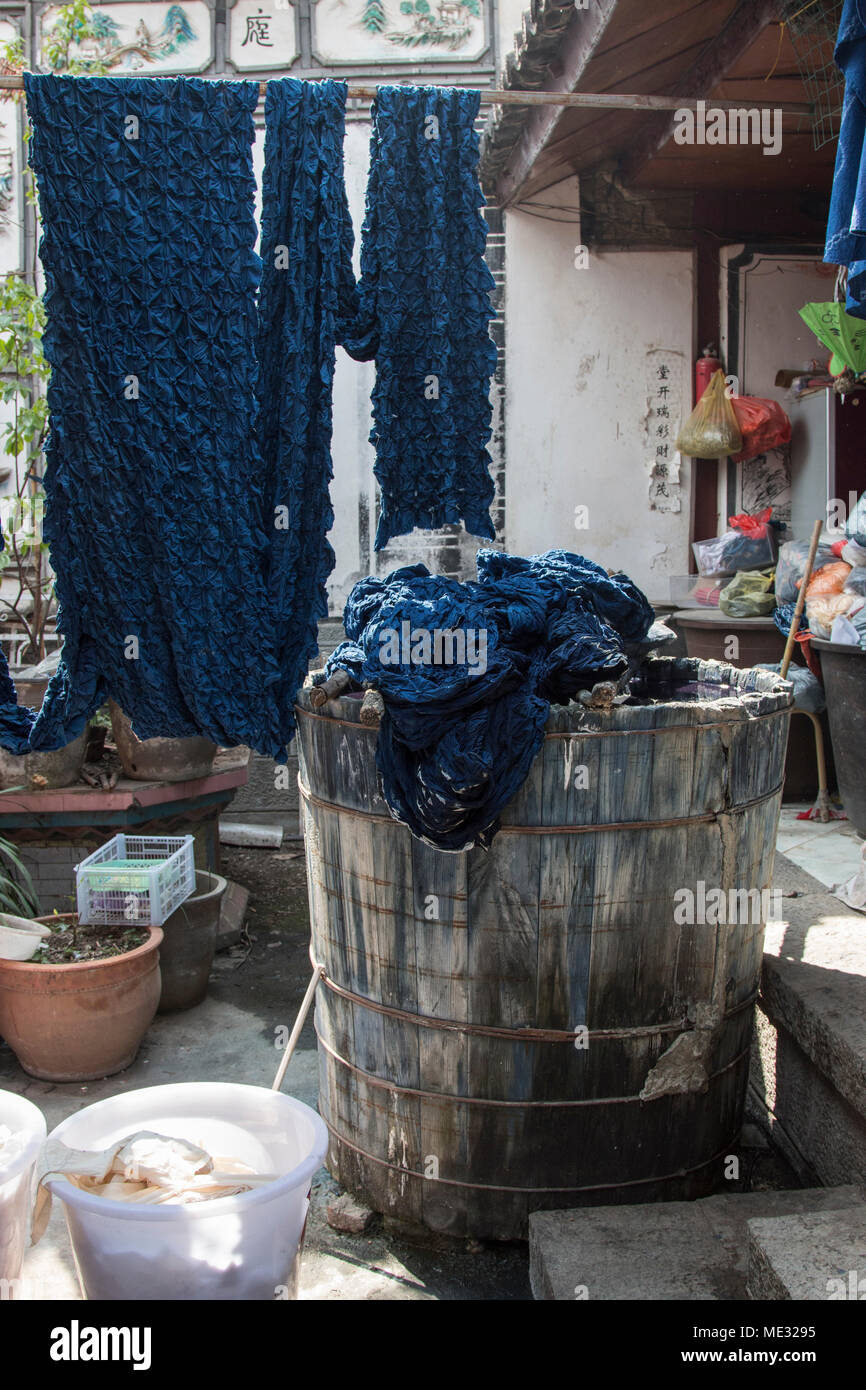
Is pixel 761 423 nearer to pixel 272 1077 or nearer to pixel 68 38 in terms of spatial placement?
pixel 68 38

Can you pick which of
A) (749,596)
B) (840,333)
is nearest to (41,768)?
(749,596)

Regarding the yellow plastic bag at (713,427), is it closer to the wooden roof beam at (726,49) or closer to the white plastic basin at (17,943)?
the wooden roof beam at (726,49)

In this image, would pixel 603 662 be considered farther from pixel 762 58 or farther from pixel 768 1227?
pixel 762 58

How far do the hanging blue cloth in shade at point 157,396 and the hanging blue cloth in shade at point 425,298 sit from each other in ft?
1.46

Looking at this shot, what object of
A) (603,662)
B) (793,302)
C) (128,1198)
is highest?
(793,302)

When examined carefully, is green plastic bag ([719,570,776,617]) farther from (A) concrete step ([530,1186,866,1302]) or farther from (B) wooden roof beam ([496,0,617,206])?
(A) concrete step ([530,1186,866,1302])

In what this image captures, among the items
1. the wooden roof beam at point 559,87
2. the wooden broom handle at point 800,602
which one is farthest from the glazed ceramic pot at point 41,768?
the wooden roof beam at point 559,87

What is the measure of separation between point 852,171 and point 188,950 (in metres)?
3.56

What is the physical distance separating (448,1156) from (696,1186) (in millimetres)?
689

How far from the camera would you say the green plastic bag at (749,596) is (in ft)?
19.3

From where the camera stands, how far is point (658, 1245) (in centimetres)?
242

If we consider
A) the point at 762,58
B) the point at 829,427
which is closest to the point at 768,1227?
the point at 762,58

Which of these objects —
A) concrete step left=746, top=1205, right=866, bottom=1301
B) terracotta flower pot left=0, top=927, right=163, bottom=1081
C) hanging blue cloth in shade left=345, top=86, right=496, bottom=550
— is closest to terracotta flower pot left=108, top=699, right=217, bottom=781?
terracotta flower pot left=0, top=927, right=163, bottom=1081
